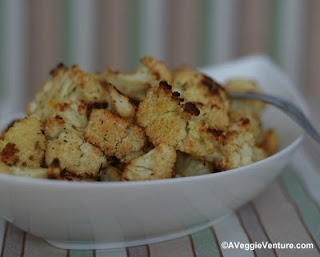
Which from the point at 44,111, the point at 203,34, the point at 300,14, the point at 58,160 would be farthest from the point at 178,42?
the point at 58,160

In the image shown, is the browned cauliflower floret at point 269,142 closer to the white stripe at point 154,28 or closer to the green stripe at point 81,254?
the green stripe at point 81,254

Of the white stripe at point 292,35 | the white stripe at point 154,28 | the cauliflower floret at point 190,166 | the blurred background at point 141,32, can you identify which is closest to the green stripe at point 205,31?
the blurred background at point 141,32

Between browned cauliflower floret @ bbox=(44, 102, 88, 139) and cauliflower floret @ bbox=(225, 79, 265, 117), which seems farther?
cauliflower floret @ bbox=(225, 79, 265, 117)

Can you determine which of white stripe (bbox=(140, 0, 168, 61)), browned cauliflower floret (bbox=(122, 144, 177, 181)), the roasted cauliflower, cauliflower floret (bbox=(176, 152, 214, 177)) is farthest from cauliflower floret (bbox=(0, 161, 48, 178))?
white stripe (bbox=(140, 0, 168, 61))

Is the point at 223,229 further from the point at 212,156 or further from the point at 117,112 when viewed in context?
the point at 117,112

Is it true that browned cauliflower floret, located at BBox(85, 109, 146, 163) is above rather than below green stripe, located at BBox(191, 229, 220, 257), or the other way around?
above

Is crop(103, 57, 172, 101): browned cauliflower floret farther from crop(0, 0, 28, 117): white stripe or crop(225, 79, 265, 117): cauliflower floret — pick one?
crop(0, 0, 28, 117): white stripe
